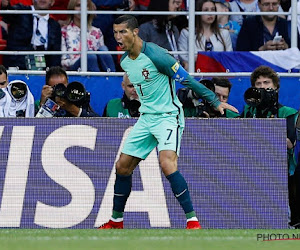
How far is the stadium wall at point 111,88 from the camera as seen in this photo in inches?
538

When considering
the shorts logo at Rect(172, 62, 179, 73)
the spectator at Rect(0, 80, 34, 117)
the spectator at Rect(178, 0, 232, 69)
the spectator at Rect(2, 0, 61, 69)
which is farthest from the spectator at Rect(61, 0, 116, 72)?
the shorts logo at Rect(172, 62, 179, 73)

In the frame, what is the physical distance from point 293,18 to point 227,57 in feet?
3.51

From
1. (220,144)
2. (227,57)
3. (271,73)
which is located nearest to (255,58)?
(227,57)

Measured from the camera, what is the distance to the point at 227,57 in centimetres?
1402

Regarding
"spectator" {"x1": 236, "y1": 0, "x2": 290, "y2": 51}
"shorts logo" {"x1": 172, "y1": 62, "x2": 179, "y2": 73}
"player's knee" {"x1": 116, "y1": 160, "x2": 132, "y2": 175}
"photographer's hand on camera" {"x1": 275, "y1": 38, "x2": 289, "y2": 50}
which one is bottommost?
"player's knee" {"x1": 116, "y1": 160, "x2": 132, "y2": 175}

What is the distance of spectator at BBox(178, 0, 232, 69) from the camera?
14.3 m

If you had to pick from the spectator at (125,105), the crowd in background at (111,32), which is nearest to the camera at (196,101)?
Result: the spectator at (125,105)

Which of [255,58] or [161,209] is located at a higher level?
[255,58]

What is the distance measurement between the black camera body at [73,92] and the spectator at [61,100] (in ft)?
0.11

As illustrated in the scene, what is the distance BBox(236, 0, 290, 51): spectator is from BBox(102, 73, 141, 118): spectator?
2.44 m

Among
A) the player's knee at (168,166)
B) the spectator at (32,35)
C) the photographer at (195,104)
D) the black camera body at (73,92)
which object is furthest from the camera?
the spectator at (32,35)

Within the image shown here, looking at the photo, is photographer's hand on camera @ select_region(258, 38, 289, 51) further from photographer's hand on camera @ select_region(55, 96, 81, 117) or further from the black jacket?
photographer's hand on camera @ select_region(55, 96, 81, 117)

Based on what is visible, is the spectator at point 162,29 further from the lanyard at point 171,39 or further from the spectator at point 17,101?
the spectator at point 17,101

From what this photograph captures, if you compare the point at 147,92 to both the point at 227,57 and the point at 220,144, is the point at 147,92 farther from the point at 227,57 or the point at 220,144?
the point at 227,57
